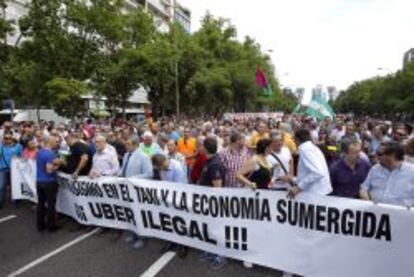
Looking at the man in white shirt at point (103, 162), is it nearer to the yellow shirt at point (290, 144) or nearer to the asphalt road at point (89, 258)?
the asphalt road at point (89, 258)

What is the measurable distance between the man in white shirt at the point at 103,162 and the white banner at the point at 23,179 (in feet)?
10.8

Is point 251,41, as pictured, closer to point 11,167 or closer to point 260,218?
point 11,167

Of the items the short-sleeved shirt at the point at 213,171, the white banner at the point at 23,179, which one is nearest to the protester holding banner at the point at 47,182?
the white banner at the point at 23,179

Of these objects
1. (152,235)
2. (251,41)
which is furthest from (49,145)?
(251,41)

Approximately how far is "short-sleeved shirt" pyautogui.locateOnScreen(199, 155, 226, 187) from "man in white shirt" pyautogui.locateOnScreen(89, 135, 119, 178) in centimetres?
259

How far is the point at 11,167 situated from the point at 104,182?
441cm

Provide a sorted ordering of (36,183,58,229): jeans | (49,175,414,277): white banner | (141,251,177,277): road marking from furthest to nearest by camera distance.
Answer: (36,183,58,229): jeans
(141,251,177,277): road marking
(49,175,414,277): white banner

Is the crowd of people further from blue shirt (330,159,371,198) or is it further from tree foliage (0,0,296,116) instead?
tree foliage (0,0,296,116)

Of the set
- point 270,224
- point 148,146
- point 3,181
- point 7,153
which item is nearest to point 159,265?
point 270,224

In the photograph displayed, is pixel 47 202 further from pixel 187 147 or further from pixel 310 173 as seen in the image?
pixel 310 173

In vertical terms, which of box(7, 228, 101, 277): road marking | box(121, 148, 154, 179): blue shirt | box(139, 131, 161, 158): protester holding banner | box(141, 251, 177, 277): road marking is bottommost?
box(7, 228, 101, 277): road marking

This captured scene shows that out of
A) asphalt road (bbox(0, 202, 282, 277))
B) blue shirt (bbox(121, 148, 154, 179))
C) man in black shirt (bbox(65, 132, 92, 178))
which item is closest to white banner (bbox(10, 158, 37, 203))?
asphalt road (bbox(0, 202, 282, 277))

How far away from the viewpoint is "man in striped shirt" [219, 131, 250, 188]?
30.2ft

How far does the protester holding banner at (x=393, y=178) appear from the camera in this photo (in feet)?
22.7
